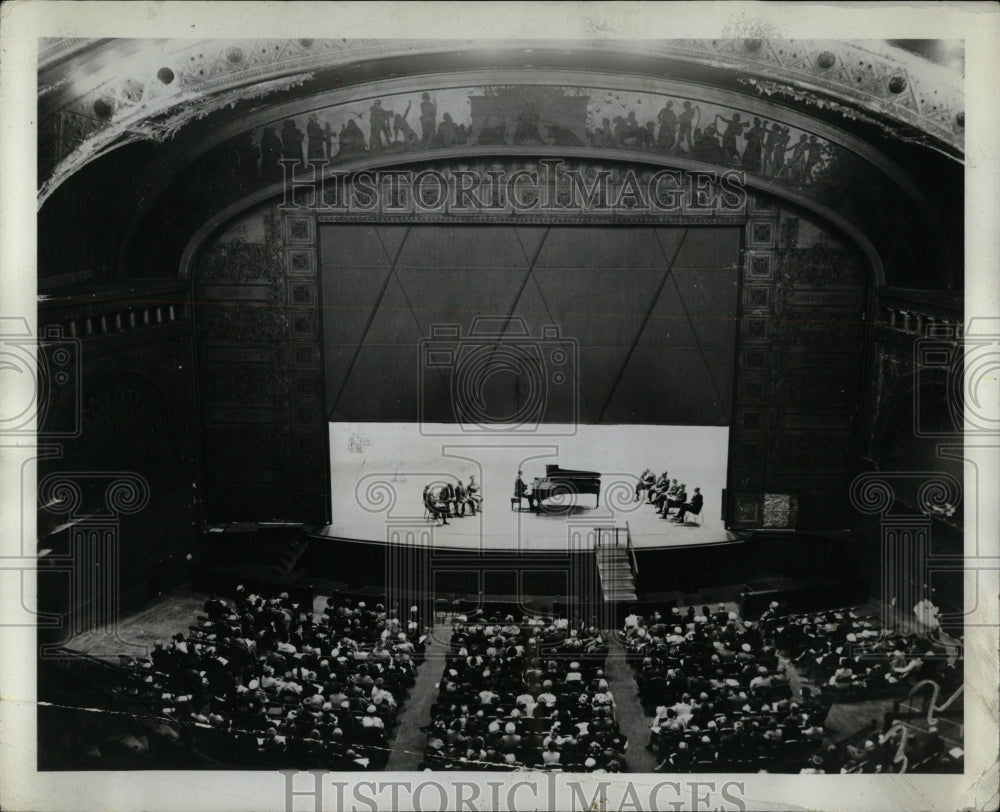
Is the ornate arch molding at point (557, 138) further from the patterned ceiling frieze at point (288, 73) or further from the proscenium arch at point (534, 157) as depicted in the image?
the patterned ceiling frieze at point (288, 73)

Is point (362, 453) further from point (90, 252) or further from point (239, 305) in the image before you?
point (90, 252)

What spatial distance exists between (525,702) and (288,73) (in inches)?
269

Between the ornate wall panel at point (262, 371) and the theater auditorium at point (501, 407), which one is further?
the ornate wall panel at point (262, 371)

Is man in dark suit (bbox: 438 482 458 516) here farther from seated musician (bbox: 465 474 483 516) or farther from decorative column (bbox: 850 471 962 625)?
decorative column (bbox: 850 471 962 625)

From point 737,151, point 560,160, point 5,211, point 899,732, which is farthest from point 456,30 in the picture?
point 899,732

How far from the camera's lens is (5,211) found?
27.5 feet

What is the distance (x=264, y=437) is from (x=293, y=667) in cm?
281

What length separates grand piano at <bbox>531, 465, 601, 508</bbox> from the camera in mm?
10570

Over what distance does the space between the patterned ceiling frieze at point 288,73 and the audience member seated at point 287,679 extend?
16.0ft

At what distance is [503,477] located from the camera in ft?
34.7

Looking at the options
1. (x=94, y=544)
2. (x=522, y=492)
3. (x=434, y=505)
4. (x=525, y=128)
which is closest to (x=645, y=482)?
(x=522, y=492)

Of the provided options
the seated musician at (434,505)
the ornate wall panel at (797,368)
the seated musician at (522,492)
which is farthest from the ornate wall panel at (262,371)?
the ornate wall panel at (797,368)

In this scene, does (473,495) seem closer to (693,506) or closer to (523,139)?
(693,506)

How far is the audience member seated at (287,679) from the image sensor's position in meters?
8.95
